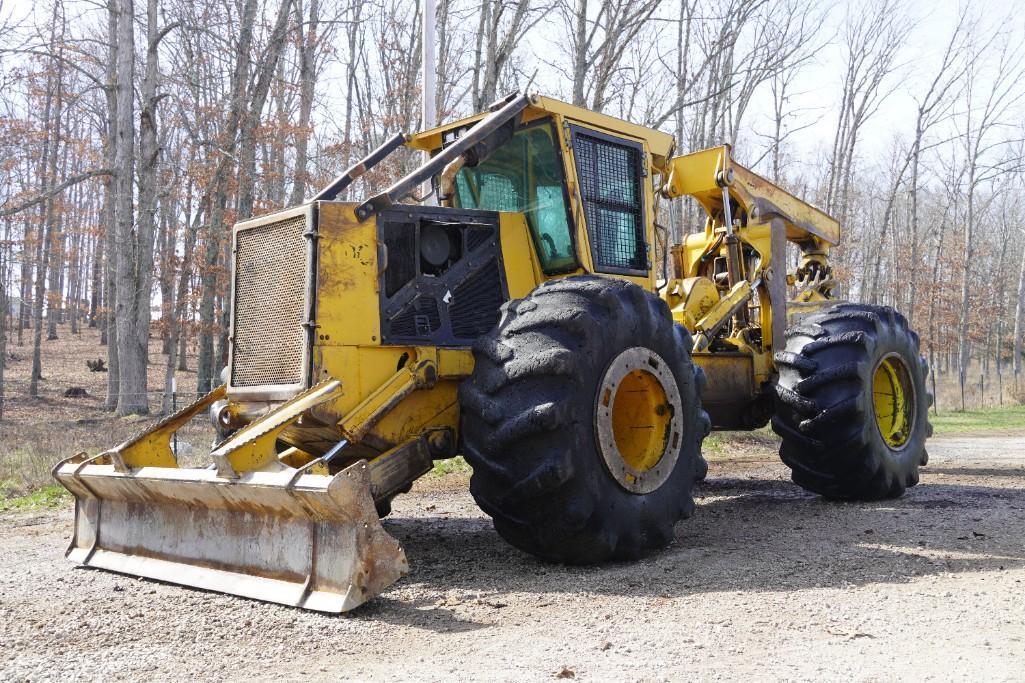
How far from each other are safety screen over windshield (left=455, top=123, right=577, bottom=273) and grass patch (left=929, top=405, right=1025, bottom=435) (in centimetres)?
1513

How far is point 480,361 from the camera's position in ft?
17.9

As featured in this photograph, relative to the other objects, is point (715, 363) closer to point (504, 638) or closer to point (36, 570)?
point (504, 638)

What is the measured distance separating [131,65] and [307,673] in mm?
16433

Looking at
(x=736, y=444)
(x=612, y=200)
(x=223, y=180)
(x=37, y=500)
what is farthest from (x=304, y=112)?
(x=612, y=200)

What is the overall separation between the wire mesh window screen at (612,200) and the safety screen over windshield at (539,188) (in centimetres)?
19

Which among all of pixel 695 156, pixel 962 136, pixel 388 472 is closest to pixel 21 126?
pixel 695 156

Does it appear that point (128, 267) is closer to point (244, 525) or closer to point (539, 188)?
point (539, 188)

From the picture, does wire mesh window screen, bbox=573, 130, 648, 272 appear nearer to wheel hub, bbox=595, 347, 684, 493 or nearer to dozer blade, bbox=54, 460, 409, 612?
wheel hub, bbox=595, 347, 684, 493

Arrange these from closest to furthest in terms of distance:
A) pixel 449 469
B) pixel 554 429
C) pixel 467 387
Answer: pixel 554 429 < pixel 467 387 < pixel 449 469

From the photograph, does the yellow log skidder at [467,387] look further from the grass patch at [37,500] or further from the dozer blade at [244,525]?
the grass patch at [37,500]

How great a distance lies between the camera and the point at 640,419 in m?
6.26

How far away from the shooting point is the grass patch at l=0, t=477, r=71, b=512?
902cm

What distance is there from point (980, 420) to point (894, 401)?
1725cm

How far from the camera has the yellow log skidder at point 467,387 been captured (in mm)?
5145
